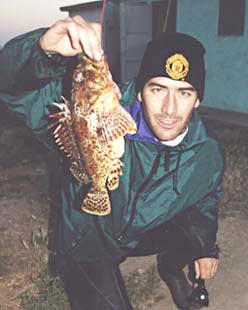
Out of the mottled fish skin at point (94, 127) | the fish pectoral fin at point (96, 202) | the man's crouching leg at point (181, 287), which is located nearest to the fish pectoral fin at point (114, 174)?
the mottled fish skin at point (94, 127)

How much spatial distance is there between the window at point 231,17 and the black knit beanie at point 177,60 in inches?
376

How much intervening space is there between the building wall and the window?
0.49 ft

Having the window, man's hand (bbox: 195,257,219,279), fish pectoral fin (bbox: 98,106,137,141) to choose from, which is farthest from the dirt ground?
the window

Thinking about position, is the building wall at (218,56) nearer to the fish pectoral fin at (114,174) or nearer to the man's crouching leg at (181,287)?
the man's crouching leg at (181,287)

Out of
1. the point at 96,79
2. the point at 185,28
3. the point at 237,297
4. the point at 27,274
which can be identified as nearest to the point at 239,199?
the point at 237,297

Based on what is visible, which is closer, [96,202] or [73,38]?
[73,38]

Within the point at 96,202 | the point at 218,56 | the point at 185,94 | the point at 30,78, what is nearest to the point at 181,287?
the point at 185,94

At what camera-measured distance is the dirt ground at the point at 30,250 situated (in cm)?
403

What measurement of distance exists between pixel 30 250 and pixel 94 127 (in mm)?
3045

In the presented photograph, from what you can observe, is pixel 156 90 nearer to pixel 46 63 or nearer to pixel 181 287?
pixel 46 63

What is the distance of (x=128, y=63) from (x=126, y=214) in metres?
12.9

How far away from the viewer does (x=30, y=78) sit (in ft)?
8.39

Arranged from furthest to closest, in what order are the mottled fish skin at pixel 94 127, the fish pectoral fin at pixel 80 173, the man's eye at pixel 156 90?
the man's eye at pixel 156 90 → the fish pectoral fin at pixel 80 173 → the mottled fish skin at pixel 94 127

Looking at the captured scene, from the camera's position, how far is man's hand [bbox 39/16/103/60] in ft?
6.31
